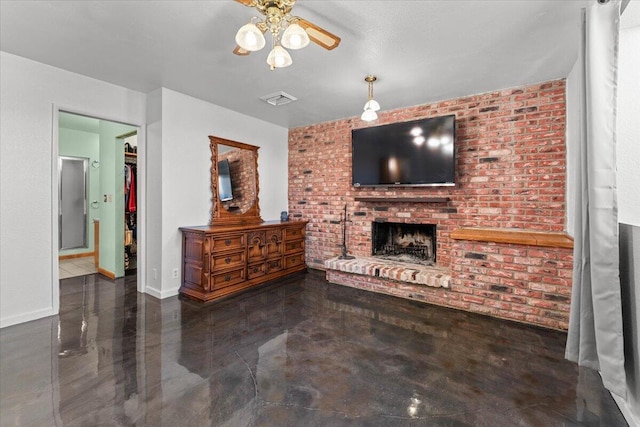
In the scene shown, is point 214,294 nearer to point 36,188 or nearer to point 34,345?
point 34,345

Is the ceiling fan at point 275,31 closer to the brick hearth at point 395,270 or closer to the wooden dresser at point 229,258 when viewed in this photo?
the wooden dresser at point 229,258

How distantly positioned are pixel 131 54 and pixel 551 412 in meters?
4.09

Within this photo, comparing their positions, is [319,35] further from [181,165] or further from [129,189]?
[129,189]

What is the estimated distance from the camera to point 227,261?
372cm

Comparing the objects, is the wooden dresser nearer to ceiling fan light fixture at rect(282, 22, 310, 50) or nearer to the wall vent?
the wall vent

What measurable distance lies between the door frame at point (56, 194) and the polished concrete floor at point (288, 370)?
40 cm

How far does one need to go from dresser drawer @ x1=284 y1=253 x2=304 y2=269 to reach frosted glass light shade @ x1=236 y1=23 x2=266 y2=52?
3.38 meters

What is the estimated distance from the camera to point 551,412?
5.54 ft

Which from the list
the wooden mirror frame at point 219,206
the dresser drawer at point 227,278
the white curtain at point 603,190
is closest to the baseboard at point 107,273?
the wooden mirror frame at point 219,206

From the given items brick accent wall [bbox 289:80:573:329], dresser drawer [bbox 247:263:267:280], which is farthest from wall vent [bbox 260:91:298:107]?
dresser drawer [bbox 247:263:267:280]

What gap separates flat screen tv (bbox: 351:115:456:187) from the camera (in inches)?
147

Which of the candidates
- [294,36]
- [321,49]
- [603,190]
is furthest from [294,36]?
[603,190]

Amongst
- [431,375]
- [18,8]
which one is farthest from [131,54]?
[431,375]

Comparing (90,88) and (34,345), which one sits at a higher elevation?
(90,88)
